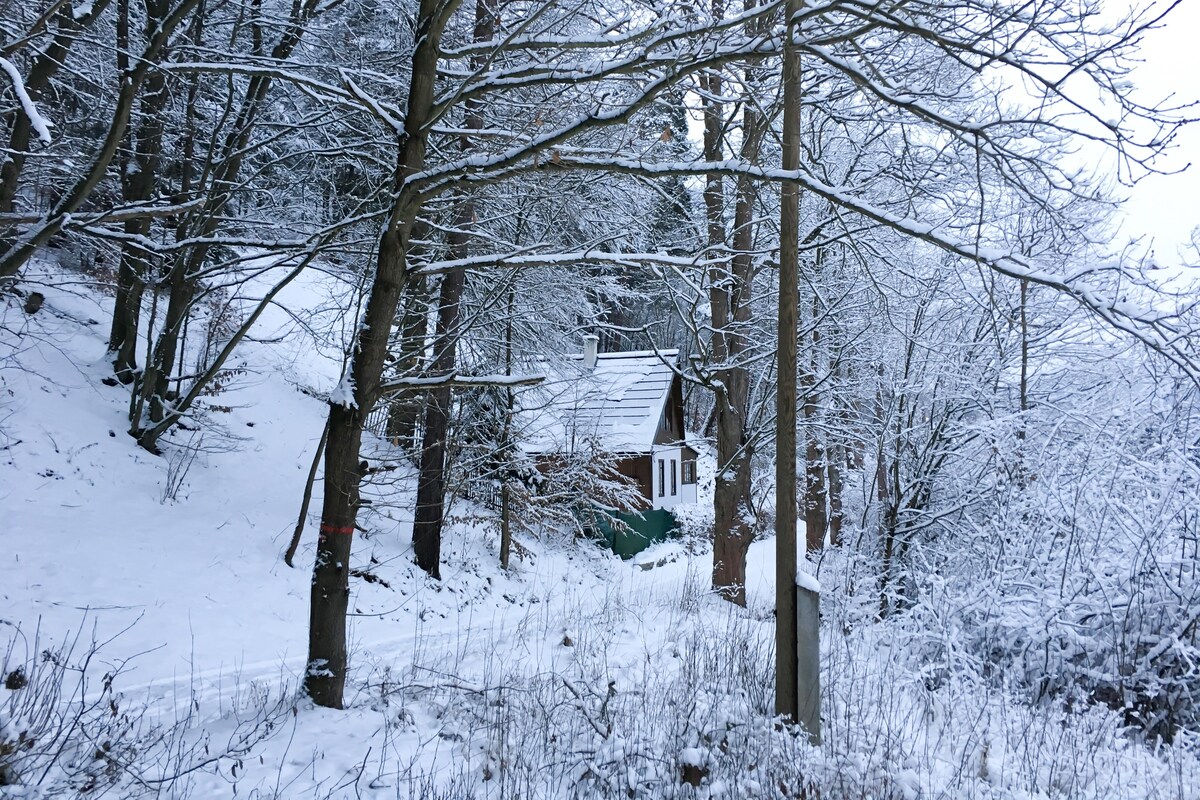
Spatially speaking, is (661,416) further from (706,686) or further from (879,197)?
(706,686)

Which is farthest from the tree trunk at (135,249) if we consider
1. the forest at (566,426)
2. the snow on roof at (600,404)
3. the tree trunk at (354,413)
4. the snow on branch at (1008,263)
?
the snow on branch at (1008,263)

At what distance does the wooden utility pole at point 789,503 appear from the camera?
16.3 ft

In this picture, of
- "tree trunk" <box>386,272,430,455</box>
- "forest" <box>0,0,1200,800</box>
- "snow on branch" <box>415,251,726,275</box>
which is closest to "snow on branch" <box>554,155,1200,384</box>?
"forest" <box>0,0,1200,800</box>

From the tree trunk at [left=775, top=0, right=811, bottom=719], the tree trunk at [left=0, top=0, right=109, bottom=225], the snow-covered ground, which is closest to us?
the snow-covered ground

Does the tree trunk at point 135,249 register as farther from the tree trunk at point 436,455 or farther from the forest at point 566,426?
the tree trunk at point 436,455

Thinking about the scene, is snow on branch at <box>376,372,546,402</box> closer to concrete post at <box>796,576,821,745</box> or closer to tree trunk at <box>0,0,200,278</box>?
tree trunk at <box>0,0,200,278</box>

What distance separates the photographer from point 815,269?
14.1 metres

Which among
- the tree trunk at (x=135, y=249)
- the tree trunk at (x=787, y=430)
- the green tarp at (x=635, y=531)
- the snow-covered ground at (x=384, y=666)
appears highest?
the tree trunk at (x=135, y=249)

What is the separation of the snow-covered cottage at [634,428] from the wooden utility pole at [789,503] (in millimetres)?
11207

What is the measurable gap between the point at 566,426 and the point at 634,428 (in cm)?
687

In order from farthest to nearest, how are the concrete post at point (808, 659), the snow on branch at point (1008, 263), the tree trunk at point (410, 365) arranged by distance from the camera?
1. the tree trunk at point (410, 365)
2. the concrete post at point (808, 659)
3. the snow on branch at point (1008, 263)

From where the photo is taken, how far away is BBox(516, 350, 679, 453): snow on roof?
16328mm

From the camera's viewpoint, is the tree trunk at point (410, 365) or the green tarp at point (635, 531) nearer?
the tree trunk at point (410, 365)

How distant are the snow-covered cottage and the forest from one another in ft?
1.93
